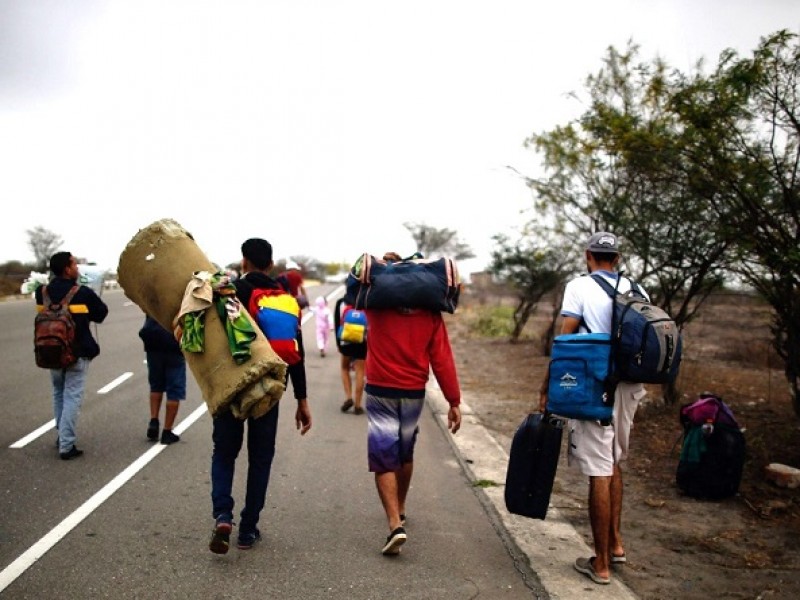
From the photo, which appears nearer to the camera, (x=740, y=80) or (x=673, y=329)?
(x=673, y=329)

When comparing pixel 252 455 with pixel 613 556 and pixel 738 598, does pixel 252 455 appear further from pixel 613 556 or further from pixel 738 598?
pixel 738 598

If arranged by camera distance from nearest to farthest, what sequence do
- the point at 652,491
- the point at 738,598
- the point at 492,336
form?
1. the point at 738,598
2. the point at 652,491
3. the point at 492,336

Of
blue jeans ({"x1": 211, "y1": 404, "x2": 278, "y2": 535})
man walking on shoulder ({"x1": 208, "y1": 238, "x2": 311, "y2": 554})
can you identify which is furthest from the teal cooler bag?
blue jeans ({"x1": 211, "y1": 404, "x2": 278, "y2": 535})

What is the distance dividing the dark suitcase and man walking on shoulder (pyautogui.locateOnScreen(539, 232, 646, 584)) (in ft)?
0.35

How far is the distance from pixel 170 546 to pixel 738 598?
3.50 metres

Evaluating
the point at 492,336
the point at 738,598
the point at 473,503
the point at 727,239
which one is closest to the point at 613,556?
the point at 738,598

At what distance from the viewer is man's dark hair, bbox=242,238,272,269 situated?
15.1ft

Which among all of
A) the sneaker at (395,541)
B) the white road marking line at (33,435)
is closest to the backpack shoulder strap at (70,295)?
the white road marking line at (33,435)

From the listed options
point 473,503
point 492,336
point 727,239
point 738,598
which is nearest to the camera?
point 738,598

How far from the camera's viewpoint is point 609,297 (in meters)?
4.41

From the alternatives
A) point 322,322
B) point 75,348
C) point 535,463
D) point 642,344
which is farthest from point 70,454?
point 322,322

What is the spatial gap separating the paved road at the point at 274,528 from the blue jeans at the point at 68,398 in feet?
0.80

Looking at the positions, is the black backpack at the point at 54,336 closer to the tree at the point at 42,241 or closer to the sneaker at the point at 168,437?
the sneaker at the point at 168,437

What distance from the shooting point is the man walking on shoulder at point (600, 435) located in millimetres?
4293
